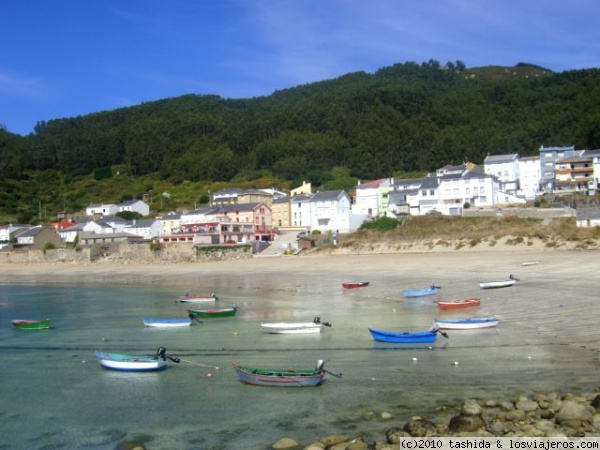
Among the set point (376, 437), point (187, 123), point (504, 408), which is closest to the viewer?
point (376, 437)

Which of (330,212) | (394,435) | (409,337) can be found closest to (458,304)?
(409,337)

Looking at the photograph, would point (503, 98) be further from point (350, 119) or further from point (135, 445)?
point (135, 445)

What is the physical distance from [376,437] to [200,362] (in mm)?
9641

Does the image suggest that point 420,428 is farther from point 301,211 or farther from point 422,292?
point 301,211

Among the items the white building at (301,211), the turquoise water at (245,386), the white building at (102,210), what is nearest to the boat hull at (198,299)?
the turquoise water at (245,386)

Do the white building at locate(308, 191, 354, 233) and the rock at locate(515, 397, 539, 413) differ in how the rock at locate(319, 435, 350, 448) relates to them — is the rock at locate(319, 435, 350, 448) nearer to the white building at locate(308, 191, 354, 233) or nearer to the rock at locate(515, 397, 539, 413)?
the rock at locate(515, 397, 539, 413)

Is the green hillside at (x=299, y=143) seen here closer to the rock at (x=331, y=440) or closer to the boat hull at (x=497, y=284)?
the boat hull at (x=497, y=284)

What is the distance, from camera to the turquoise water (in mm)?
13836

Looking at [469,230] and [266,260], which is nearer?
[469,230]

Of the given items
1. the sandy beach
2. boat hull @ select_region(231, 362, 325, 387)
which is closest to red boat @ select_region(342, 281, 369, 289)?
the sandy beach

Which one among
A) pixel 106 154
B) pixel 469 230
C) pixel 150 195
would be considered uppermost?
pixel 106 154

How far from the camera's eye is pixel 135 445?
1296cm

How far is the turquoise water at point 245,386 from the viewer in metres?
13.8

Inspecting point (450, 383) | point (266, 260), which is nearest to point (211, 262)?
point (266, 260)
